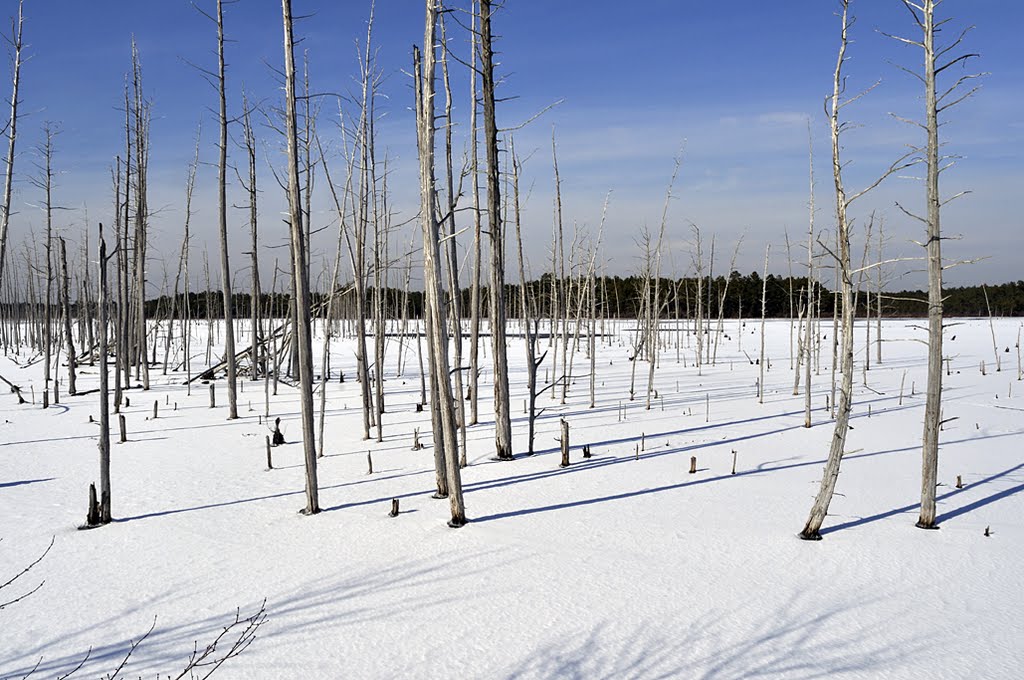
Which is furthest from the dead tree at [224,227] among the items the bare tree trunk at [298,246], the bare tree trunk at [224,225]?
the bare tree trunk at [298,246]

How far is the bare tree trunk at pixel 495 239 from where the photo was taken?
9242 millimetres

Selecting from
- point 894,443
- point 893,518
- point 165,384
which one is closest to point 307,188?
point 893,518

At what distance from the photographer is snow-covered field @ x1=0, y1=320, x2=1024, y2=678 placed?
437cm

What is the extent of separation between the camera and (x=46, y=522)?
7.06m

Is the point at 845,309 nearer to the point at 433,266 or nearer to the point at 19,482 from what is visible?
the point at 433,266

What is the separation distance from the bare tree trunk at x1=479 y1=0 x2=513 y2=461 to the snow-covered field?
23.1 inches

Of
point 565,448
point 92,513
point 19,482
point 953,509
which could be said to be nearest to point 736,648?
point 953,509

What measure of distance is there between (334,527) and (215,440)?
19.2 ft

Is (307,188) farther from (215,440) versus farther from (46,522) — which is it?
(46,522)

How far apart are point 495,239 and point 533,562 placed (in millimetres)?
5002

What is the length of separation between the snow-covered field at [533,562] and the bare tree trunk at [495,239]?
0.59 meters

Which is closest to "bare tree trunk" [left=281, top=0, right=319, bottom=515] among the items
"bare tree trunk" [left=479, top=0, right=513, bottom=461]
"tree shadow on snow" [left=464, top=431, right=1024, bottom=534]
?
"tree shadow on snow" [left=464, top=431, right=1024, bottom=534]

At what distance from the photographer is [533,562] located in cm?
585

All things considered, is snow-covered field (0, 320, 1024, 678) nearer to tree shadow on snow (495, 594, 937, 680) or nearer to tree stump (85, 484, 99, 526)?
tree shadow on snow (495, 594, 937, 680)
